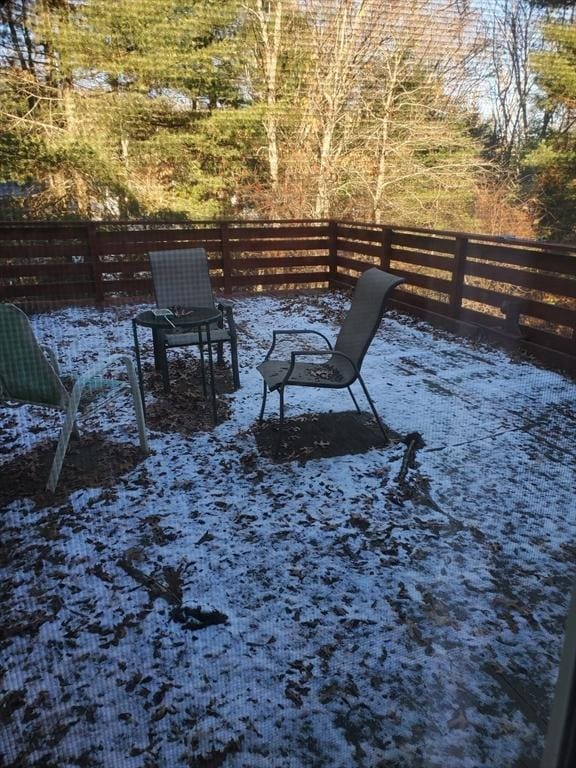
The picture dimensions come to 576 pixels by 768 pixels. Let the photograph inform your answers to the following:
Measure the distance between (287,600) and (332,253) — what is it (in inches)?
203

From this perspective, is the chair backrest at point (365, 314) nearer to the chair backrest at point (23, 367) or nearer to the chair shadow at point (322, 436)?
the chair shadow at point (322, 436)

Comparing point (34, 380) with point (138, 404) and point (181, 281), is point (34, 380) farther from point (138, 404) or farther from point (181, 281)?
point (181, 281)

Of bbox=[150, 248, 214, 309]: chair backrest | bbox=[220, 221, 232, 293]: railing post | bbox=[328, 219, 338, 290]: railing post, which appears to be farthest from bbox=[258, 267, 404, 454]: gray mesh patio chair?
bbox=[328, 219, 338, 290]: railing post

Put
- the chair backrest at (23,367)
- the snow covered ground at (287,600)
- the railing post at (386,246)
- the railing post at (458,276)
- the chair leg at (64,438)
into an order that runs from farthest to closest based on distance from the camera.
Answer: the railing post at (386,246) → the railing post at (458,276) → the chair leg at (64,438) → the chair backrest at (23,367) → the snow covered ground at (287,600)

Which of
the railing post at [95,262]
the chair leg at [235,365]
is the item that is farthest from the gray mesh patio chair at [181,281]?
the railing post at [95,262]

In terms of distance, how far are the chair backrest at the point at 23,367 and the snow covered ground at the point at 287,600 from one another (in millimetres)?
358

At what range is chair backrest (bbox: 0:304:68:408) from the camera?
159 centimetres

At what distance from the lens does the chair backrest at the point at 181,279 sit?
3.02m

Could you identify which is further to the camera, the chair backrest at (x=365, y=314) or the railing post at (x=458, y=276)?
the railing post at (x=458, y=276)

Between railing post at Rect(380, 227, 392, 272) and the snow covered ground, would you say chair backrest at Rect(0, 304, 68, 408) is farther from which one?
railing post at Rect(380, 227, 392, 272)

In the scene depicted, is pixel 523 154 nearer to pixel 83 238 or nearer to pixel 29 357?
pixel 29 357

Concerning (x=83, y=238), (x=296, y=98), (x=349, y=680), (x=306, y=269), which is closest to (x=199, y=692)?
(x=349, y=680)

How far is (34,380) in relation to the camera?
1714 millimetres

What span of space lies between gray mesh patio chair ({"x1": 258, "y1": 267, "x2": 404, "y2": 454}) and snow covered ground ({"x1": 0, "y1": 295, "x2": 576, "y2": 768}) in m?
0.29
